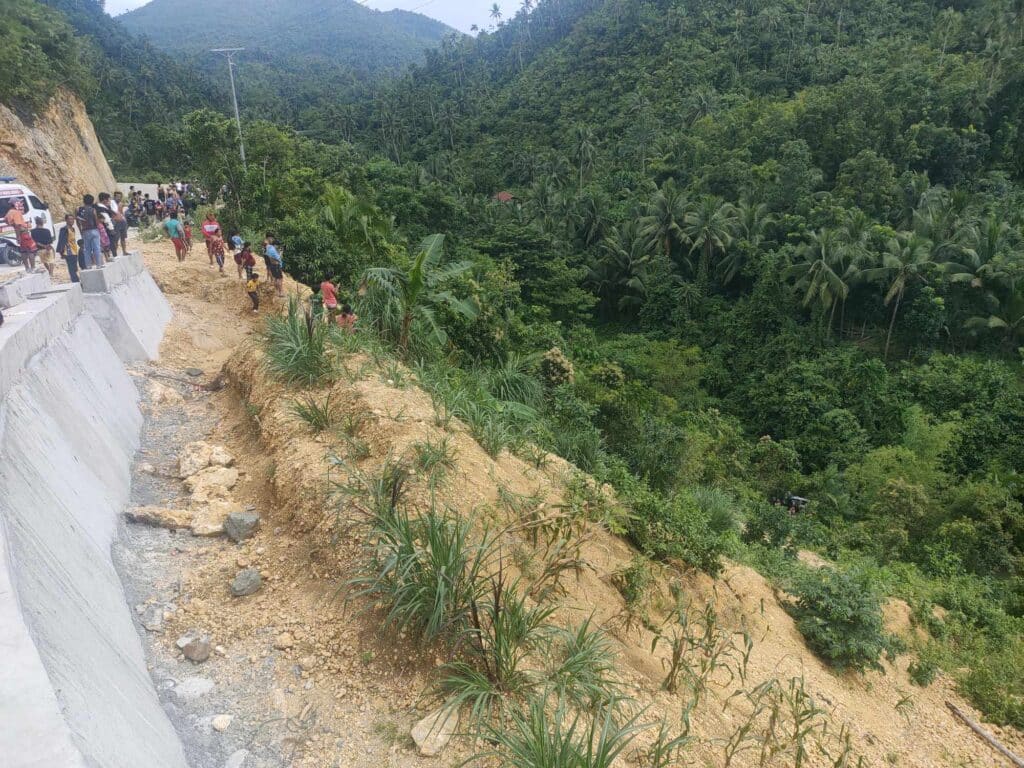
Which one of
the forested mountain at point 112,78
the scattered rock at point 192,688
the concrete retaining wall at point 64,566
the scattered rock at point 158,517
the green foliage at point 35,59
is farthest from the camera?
the forested mountain at point 112,78

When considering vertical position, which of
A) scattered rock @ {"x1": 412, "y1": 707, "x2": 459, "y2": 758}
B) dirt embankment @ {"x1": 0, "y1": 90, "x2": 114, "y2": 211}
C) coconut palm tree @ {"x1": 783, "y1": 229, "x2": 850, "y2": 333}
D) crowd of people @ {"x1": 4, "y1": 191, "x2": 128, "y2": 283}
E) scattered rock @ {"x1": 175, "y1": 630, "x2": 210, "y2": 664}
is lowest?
coconut palm tree @ {"x1": 783, "y1": 229, "x2": 850, "y2": 333}

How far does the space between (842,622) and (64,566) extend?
6.66 meters

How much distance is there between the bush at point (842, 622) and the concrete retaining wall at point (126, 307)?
859 cm

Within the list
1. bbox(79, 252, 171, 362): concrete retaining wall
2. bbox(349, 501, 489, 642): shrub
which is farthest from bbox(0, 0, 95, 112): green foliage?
bbox(349, 501, 489, 642): shrub

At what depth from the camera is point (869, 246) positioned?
25688 mm

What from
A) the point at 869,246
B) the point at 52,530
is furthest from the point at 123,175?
the point at 52,530

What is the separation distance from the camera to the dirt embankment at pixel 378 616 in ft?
11.9

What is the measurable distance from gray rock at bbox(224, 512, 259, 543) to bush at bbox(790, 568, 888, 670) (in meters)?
5.45

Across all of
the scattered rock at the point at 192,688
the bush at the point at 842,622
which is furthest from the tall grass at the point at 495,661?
the bush at the point at 842,622

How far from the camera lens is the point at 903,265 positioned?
78.8 ft

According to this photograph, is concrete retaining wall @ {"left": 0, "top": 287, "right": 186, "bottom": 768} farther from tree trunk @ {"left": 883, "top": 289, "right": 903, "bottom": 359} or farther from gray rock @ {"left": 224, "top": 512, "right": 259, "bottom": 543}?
tree trunk @ {"left": 883, "top": 289, "right": 903, "bottom": 359}

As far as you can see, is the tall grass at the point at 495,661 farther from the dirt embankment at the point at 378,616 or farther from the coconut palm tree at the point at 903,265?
the coconut palm tree at the point at 903,265

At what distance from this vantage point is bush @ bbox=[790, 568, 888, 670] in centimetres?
620

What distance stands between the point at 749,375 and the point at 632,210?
13.0m
